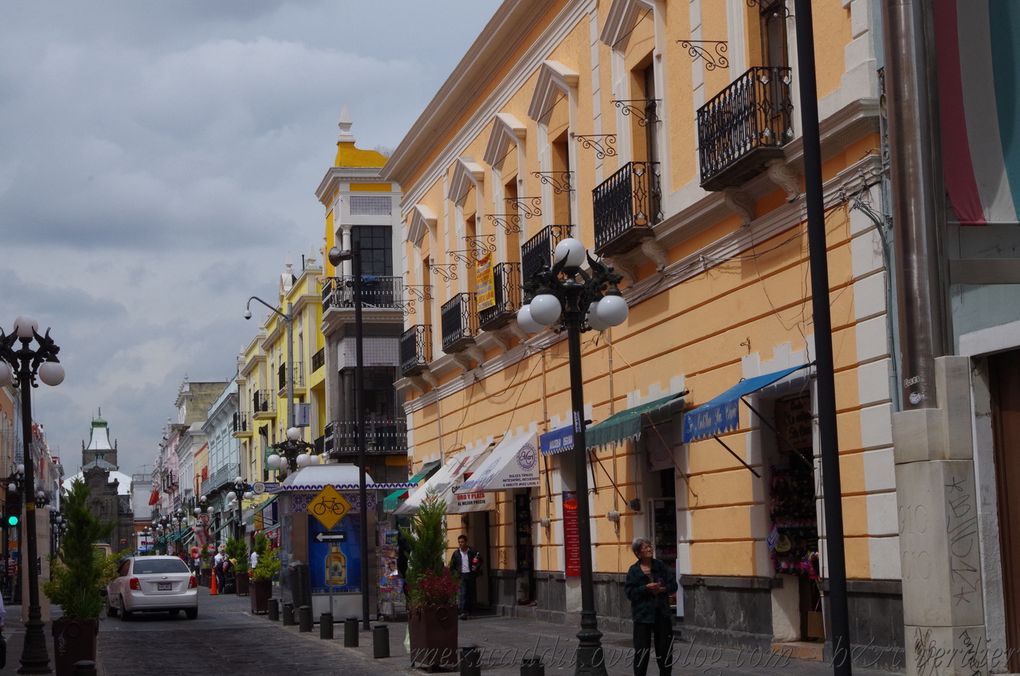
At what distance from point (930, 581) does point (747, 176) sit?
27.4ft

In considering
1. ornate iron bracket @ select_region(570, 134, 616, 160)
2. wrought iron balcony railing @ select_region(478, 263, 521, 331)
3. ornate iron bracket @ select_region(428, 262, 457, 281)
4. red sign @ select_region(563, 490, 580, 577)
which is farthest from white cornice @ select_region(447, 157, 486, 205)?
red sign @ select_region(563, 490, 580, 577)

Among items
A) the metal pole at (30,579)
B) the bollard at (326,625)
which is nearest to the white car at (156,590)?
the bollard at (326,625)

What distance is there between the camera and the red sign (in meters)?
24.3

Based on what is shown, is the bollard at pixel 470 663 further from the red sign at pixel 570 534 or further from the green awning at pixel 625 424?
the red sign at pixel 570 534

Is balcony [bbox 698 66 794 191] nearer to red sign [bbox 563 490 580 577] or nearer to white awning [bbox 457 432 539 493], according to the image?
red sign [bbox 563 490 580 577]

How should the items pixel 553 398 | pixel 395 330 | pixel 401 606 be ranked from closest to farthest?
pixel 553 398 < pixel 401 606 < pixel 395 330

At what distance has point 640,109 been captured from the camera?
2122cm

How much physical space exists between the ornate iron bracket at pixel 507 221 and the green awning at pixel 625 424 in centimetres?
686

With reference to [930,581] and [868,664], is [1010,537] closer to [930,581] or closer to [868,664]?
[868,664]

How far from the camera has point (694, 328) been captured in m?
19.3

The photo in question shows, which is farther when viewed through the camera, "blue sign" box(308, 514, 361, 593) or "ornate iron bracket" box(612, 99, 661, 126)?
"blue sign" box(308, 514, 361, 593)

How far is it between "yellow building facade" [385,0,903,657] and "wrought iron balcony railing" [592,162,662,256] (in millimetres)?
42

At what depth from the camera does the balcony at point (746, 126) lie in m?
16.3

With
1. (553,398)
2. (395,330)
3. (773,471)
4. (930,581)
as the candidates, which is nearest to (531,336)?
(553,398)
